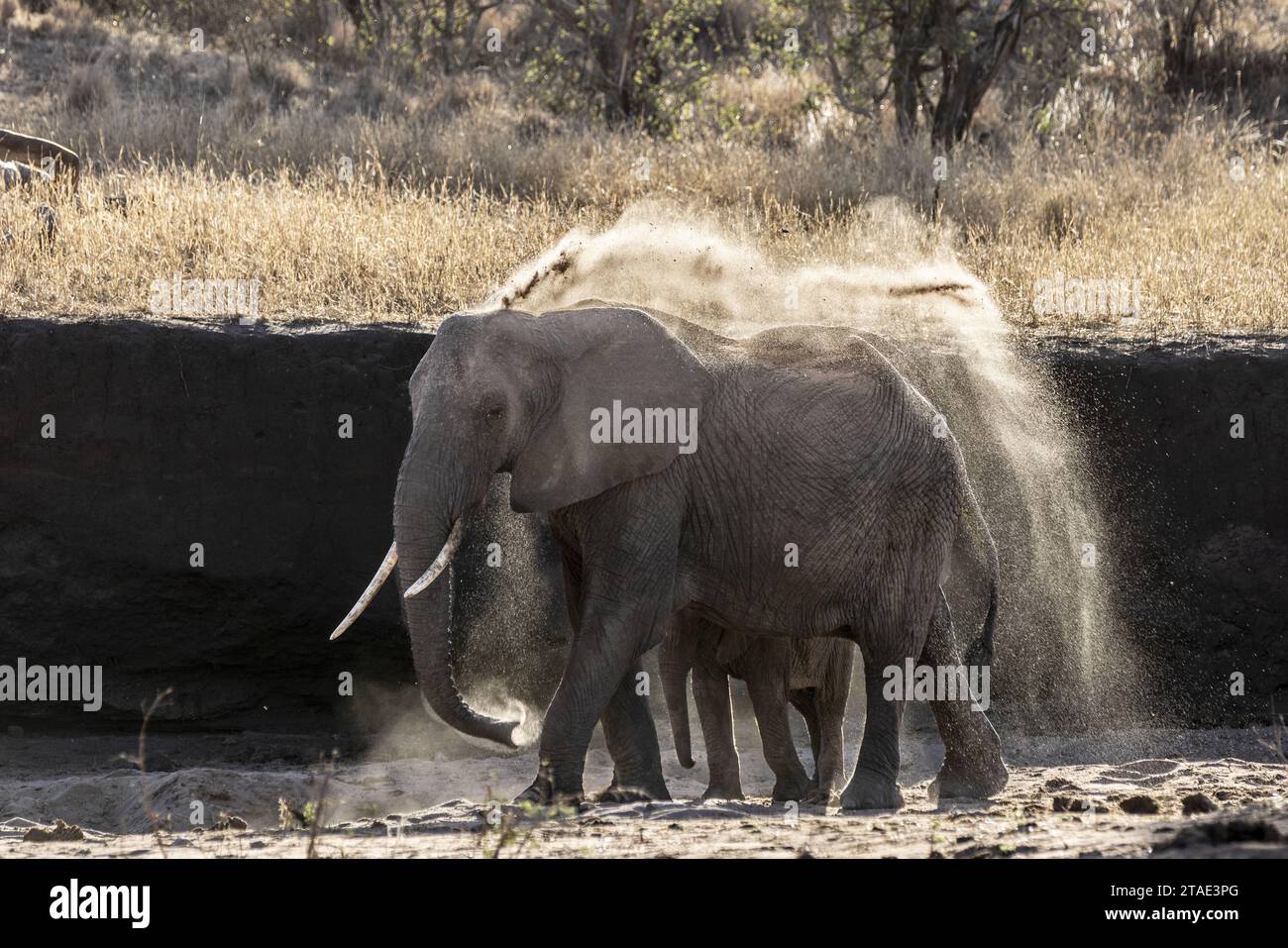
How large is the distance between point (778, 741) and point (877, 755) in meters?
0.61

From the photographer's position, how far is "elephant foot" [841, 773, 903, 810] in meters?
7.71

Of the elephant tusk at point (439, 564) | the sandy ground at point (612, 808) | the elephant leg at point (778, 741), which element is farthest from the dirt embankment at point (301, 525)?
the elephant tusk at point (439, 564)

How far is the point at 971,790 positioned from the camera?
8078mm

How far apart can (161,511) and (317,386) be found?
1.08m

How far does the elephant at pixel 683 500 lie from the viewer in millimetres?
7012

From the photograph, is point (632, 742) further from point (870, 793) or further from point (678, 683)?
point (870, 793)

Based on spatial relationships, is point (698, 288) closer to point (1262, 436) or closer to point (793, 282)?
point (793, 282)

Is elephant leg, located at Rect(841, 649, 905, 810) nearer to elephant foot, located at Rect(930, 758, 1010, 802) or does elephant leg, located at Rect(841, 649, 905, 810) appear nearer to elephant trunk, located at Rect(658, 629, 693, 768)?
elephant foot, located at Rect(930, 758, 1010, 802)

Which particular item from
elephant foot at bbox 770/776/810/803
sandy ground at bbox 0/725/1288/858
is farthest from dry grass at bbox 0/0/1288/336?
elephant foot at bbox 770/776/810/803

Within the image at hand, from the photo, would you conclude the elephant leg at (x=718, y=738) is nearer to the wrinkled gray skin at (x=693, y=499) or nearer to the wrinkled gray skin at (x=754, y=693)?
the wrinkled gray skin at (x=754, y=693)

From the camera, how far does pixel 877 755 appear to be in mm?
7805

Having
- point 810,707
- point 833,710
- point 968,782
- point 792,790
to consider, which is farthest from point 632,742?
point 968,782
